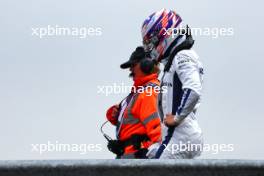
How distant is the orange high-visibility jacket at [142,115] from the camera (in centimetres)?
827

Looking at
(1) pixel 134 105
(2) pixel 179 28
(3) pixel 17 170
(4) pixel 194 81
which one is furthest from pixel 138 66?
(3) pixel 17 170

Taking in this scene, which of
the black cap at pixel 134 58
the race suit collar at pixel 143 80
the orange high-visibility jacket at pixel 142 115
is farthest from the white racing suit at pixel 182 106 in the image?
the black cap at pixel 134 58

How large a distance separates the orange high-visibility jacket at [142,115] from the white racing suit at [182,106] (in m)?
1.35

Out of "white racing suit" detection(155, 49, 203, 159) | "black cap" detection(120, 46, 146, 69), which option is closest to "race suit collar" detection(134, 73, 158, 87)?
"black cap" detection(120, 46, 146, 69)

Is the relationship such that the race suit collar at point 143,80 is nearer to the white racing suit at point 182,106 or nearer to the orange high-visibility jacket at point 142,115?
the orange high-visibility jacket at point 142,115

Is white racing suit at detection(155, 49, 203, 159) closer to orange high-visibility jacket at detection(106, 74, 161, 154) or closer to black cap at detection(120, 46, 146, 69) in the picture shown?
orange high-visibility jacket at detection(106, 74, 161, 154)

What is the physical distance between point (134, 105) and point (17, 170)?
14.8ft

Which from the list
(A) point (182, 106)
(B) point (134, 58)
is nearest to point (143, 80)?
(B) point (134, 58)

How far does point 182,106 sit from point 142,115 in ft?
5.60

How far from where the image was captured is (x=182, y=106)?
667 cm

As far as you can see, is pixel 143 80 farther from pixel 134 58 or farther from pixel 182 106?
pixel 182 106

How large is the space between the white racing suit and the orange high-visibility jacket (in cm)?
135

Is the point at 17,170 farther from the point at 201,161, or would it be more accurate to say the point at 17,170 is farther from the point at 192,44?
the point at 192,44

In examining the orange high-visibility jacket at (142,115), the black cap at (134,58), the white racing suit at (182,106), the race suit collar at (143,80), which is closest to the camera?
the white racing suit at (182,106)
